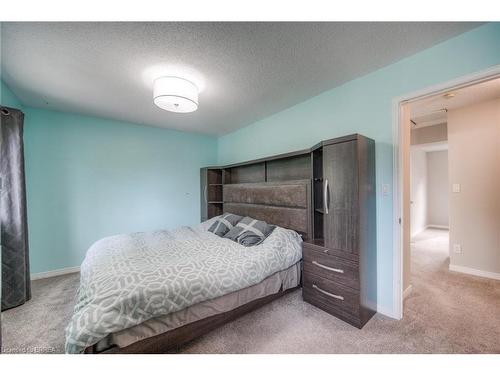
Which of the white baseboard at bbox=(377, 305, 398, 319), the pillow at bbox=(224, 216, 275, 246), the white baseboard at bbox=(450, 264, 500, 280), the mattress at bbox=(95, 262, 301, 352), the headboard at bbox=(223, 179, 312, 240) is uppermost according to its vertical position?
the headboard at bbox=(223, 179, 312, 240)

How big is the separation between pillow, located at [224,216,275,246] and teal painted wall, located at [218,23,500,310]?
3.96 ft

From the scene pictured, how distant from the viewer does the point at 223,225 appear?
9.62 ft

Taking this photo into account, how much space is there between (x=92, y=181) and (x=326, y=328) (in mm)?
3793

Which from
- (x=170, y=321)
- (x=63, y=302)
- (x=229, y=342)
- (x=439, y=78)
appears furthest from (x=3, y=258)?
(x=439, y=78)

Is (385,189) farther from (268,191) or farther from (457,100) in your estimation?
(457,100)

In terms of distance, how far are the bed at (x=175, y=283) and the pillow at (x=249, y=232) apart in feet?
0.36

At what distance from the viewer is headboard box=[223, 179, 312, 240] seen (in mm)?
2420

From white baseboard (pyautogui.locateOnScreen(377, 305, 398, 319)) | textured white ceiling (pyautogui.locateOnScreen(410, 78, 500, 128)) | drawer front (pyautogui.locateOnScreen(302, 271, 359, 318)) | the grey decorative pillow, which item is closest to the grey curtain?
the grey decorative pillow

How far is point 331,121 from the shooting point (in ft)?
7.96

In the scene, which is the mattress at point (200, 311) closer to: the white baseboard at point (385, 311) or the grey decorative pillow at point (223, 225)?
the white baseboard at point (385, 311)

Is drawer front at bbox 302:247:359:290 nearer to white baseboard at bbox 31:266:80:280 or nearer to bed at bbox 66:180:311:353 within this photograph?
bed at bbox 66:180:311:353

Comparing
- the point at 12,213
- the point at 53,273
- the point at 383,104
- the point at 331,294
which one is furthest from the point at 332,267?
the point at 53,273

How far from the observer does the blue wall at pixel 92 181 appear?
287 cm

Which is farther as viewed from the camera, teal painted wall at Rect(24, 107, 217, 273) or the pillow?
teal painted wall at Rect(24, 107, 217, 273)
